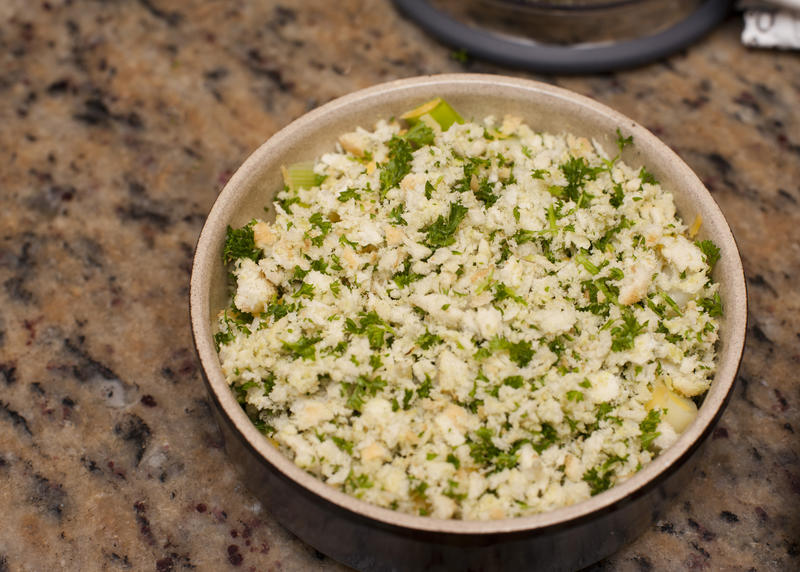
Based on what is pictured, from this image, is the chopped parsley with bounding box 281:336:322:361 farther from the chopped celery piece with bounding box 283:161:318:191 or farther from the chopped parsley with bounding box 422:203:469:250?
the chopped celery piece with bounding box 283:161:318:191

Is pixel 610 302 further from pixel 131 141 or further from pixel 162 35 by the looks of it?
pixel 162 35

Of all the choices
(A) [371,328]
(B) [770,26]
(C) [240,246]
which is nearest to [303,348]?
(A) [371,328]

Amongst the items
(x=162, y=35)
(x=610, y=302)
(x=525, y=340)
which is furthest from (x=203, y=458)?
(x=162, y=35)

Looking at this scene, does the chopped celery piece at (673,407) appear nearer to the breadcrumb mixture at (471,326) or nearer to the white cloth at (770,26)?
the breadcrumb mixture at (471,326)

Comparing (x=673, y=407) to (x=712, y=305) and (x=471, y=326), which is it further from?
(x=471, y=326)

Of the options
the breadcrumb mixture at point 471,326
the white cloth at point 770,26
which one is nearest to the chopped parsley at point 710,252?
the breadcrumb mixture at point 471,326

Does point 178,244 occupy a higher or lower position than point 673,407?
lower

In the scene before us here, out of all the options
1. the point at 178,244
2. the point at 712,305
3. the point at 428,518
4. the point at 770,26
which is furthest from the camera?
the point at 770,26
